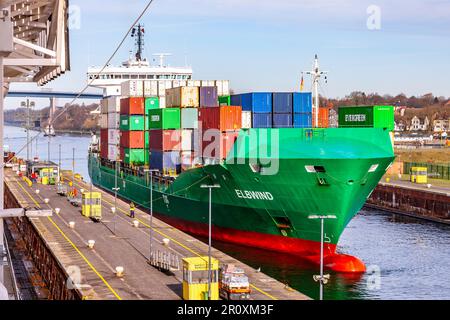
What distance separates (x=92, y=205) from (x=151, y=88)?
24214mm

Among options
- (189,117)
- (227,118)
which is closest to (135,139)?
(189,117)

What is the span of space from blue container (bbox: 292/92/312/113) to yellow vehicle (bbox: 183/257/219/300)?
80.9ft

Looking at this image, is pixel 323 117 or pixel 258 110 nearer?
pixel 258 110

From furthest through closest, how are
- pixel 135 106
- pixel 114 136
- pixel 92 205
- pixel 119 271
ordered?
pixel 114 136 → pixel 135 106 → pixel 92 205 → pixel 119 271

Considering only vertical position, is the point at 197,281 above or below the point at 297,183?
below

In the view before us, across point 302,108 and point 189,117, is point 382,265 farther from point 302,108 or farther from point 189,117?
point 189,117

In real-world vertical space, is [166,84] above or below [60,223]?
above

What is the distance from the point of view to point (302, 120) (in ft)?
158

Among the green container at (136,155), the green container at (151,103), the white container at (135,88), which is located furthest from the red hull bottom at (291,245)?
the white container at (135,88)

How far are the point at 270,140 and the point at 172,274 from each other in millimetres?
13981
